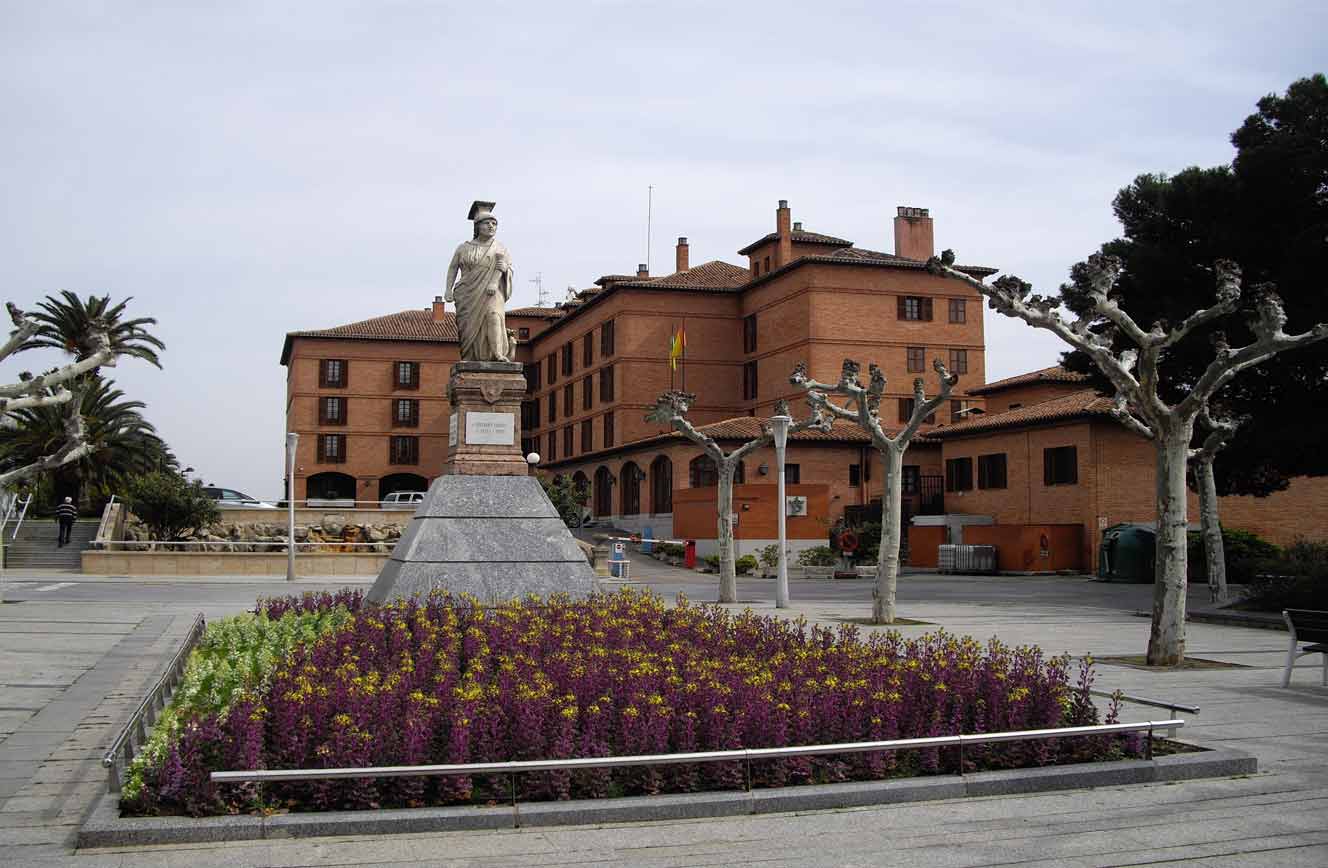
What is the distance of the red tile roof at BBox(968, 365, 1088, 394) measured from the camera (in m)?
49.9

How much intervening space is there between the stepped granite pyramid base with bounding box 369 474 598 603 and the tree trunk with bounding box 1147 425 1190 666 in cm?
687

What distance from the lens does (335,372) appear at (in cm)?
7494

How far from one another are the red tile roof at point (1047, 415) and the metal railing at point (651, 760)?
2986cm

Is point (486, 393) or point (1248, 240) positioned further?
point (1248, 240)

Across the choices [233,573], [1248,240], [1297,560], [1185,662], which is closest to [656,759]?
[1185,662]

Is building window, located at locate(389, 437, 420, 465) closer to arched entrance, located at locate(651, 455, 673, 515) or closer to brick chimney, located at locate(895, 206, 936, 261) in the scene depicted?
arched entrance, located at locate(651, 455, 673, 515)

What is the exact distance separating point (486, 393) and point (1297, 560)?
16439mm

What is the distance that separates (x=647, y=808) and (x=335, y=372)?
2834 inches

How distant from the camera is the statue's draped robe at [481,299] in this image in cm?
1684

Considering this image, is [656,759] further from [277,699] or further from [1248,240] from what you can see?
[1248,240]

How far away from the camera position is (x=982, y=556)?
1519 inches

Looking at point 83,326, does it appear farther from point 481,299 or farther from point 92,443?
point 481,299

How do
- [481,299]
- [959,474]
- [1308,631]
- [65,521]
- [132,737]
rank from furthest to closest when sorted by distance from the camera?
[959,474]
[65,521]
[481,299]
[1308,631]
[132,737]

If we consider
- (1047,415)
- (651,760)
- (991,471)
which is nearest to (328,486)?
(991,471)
